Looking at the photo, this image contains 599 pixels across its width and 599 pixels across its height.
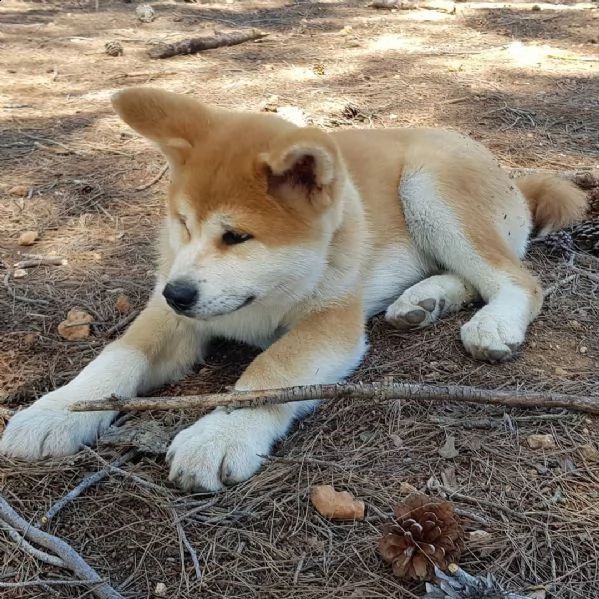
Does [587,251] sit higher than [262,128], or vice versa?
[262,128]

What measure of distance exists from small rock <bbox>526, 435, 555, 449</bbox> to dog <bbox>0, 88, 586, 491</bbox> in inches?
19.7

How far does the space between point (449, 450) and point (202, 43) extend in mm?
6889

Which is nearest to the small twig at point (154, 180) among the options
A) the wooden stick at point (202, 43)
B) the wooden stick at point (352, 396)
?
the wooden stick at point (352, 396)

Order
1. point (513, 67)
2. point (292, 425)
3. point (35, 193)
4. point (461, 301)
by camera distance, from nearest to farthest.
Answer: point (292, 425) < point (461, 301) < point (35, 193) < point (513, 67)

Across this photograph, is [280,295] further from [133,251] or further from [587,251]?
[587,251]

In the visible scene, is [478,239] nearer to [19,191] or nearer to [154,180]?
[154,180]

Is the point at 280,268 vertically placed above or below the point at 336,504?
above

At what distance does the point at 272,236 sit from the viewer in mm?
2400

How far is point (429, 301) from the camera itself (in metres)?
2.98

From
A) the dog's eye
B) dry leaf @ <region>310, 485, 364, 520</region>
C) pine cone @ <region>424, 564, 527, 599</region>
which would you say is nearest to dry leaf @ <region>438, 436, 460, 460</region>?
dry leaf @ <region>310, 485, 364, 520</region>

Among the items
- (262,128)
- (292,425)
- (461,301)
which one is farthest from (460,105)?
(292,425)

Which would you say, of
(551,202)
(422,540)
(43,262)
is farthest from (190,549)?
(551,202)

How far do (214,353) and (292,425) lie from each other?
2.22 feet

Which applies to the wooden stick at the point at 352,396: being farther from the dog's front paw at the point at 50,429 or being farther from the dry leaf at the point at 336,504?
the dry leaf at the point at 336,504
